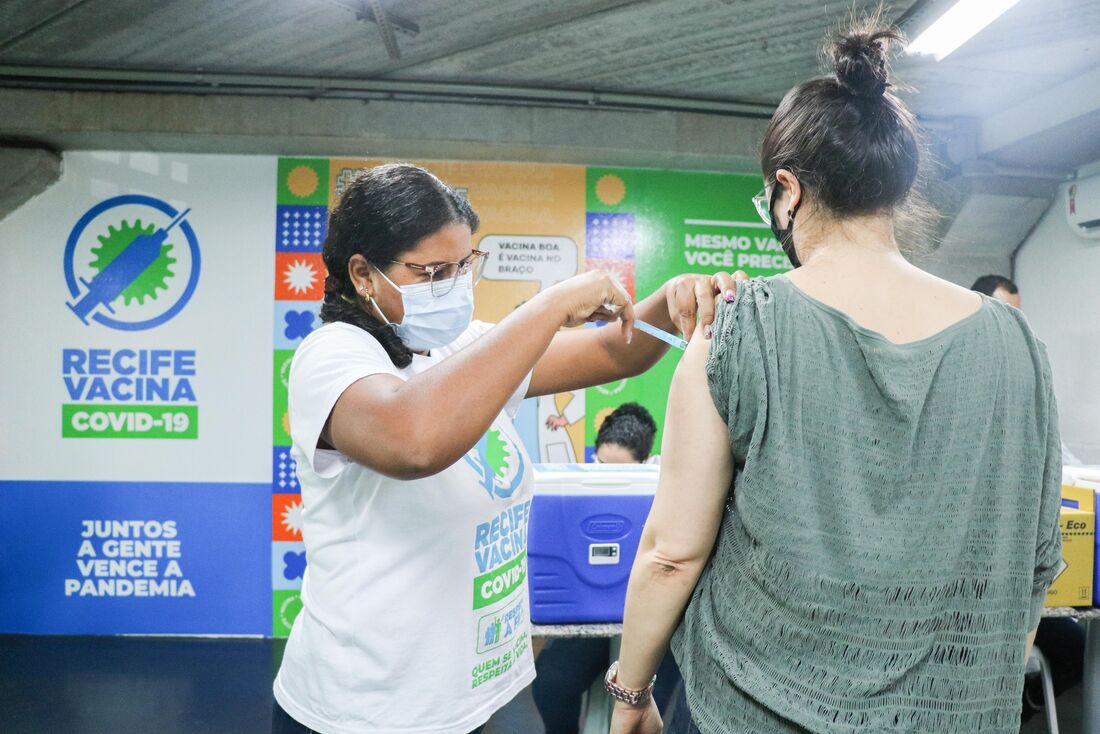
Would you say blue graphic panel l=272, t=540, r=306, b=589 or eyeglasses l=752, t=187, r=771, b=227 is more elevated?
eyeglasses l=752, t=187, r=771, b=227

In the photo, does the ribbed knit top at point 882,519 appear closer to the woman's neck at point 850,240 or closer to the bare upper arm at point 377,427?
the woman's neck at point 850,240

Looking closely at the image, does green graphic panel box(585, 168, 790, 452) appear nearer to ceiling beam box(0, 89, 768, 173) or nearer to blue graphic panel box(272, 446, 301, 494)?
ceiling beam box(0, 89, 768, 173)

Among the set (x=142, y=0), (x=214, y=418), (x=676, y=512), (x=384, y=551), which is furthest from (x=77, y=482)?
(x=676, y=512)

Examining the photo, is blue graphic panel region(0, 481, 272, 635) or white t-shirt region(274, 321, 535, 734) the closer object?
white t-shirt region(274, 321, 535, 734)

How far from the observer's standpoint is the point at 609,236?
373 centimetres

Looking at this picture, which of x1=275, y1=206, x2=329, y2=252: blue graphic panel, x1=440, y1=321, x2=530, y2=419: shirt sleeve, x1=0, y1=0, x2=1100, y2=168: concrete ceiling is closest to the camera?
x1=440, y1=321, x2=530, y2=419: shirt sleeve

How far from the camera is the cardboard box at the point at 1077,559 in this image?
1927 millimetres

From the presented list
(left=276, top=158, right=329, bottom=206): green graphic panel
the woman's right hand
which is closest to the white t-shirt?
the woman's right hand

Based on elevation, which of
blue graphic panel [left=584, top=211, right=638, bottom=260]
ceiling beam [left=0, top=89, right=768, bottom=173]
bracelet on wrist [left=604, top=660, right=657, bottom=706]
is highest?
ceiling beam [left=0, top=89, right=768, bottom=173]

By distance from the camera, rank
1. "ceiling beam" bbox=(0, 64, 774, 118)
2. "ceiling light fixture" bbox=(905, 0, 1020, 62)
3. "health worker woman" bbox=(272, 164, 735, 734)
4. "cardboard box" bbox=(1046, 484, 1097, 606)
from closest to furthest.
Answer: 1. "health worker woman" bbox=(272, 164, 735, 734)
2. "cardboard box" bbox=(1046, 484, 1097, 606)
3. "ceiling light fixture" bbox=(905, 0, 1020, 62)
4. "ceiling beam" bbox=(0, 64, 774, 118)

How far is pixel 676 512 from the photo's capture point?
79 centimetres

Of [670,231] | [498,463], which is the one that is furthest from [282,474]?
[498,463]

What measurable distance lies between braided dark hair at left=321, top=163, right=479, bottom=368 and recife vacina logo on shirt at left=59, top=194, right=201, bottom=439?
297cm

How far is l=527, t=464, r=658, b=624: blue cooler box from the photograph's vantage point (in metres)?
1.70
